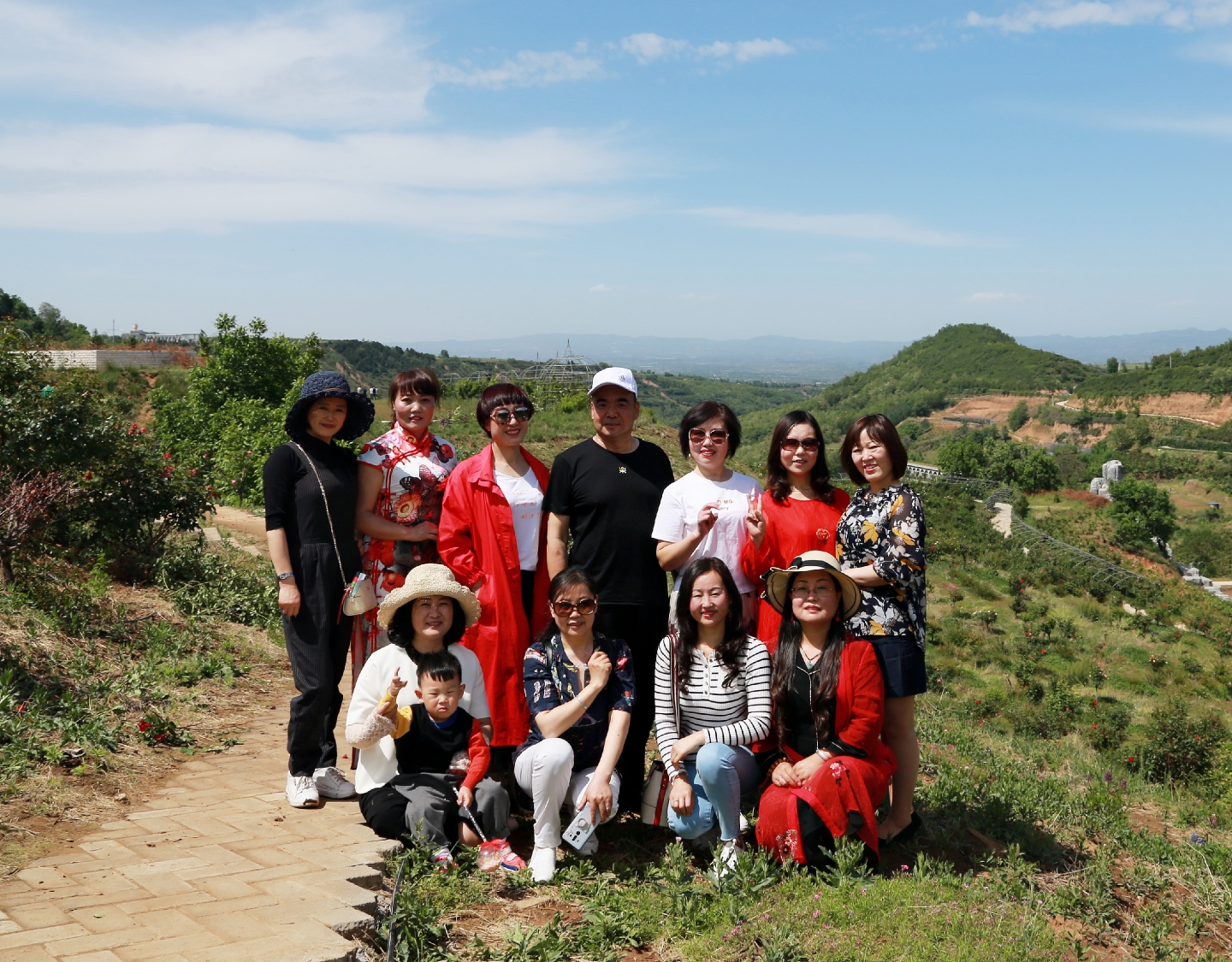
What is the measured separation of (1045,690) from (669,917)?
1797cm

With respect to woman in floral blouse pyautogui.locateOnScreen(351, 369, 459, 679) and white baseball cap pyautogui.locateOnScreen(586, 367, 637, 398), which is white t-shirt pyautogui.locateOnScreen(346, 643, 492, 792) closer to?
woman in floral blouse pyautogui.locateOnScreen(351, 369, 459, 679)

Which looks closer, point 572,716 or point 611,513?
point 572,716

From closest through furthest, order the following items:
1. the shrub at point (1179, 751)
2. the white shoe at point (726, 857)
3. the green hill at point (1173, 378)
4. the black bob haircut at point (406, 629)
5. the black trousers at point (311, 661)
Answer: the white shoe at point (726, 857) < the black bob haircut at point (406, 629) < the black trousers at point (311, 661) < the shrub at point (1179, 751) < the green hill at point (1173, 378)

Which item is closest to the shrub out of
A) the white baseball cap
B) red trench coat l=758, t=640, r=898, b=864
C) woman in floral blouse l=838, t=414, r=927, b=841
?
woman in floral blouse l=838, t=414, r=927, b=841

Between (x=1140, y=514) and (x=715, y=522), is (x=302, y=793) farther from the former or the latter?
(x=1140, y=514)

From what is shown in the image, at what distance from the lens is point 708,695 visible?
3.65 metres

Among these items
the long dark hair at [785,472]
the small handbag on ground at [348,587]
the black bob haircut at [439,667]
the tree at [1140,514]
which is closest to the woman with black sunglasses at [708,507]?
the long dark hair at [785,472]

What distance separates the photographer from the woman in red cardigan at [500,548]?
12.4 feet

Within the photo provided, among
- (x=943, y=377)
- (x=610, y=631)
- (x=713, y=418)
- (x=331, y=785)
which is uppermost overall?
(x=943, y=377)

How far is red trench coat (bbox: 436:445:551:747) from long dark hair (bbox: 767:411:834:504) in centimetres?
107

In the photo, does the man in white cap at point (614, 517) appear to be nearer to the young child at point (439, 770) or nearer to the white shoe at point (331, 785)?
the young child at point (439, 770)

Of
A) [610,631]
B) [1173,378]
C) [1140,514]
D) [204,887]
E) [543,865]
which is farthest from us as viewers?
[1173,378]

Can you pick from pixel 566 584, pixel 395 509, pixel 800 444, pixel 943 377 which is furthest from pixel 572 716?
pixel 943 377

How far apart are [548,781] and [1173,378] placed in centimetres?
11090
